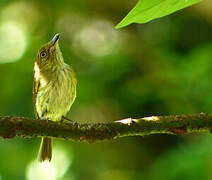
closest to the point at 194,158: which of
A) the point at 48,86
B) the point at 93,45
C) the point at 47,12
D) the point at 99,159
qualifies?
the point at 48,86

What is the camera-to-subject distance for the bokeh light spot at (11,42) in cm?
638

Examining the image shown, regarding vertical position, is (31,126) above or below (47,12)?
below

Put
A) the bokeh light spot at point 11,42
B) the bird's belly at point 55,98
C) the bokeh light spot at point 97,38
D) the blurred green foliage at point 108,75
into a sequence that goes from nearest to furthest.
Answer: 1. the bird's belly at point 55,98
2. the blurred green foliage at point 108,75
3. the bokeh light spot at point 11,42
4. the bokeh light spot at point 97,38

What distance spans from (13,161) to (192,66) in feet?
9.59

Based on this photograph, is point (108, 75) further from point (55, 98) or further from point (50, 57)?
point (55, 98)

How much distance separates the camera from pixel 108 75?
20.7ft

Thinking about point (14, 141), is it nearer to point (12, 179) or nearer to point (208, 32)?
point (12, 179)

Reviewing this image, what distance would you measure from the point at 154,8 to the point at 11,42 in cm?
580

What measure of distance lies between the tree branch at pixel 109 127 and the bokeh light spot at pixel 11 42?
431cm

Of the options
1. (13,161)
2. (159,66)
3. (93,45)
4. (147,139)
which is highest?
(93,45)

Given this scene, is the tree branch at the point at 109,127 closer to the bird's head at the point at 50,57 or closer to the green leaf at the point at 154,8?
the green leaf at the point at 154,8

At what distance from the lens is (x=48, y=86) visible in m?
4.70

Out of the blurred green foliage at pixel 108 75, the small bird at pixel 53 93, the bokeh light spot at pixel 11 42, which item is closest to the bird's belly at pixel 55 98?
the small bird at pixel 53 93

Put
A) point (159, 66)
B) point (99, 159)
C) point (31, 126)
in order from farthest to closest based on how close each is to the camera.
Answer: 1. point (99, 159)
2. point (159, 66)
3. point (31, 126)
